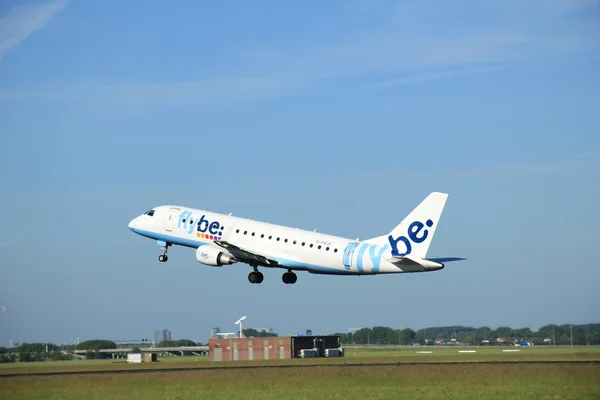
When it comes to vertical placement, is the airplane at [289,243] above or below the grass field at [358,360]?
above

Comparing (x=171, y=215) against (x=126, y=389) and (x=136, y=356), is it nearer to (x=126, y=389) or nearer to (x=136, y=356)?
(x=136, y=356)

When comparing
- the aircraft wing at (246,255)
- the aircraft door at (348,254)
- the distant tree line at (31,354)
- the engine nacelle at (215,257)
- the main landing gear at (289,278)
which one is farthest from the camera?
the distant tree line at (31,354)

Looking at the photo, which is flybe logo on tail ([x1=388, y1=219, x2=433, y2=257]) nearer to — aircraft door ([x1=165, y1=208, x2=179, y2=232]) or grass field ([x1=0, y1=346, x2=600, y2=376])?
grass field ([x1=0, y1=346, x2=600, y2=376])

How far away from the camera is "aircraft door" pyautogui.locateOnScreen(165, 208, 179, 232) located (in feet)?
314

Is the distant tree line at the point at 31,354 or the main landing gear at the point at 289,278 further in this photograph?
the distant tree line at the point at 31,354

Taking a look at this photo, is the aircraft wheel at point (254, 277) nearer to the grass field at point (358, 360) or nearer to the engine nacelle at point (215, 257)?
the engine nacelle at point (215, 257)

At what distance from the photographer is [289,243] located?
88.4 m

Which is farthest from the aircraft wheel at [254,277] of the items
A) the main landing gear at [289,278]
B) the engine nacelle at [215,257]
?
the engine nacelle at [215,257]

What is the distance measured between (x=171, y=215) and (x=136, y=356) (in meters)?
24.1

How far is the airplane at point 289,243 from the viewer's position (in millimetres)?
81750

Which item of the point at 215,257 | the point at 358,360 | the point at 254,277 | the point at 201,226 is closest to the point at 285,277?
the point at 254,277

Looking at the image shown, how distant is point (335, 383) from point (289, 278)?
27.1 m

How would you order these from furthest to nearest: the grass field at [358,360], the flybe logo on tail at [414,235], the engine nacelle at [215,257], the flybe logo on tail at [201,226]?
the flybe logo on tail at [201,226] → the grass field at [358,360] → the engine nacelle at [215,257] → the flybe logo on tail at [414,235]

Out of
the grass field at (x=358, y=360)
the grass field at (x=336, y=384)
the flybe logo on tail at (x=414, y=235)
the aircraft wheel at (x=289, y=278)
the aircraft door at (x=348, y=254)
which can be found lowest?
the grass field at (x=336, y=384)
